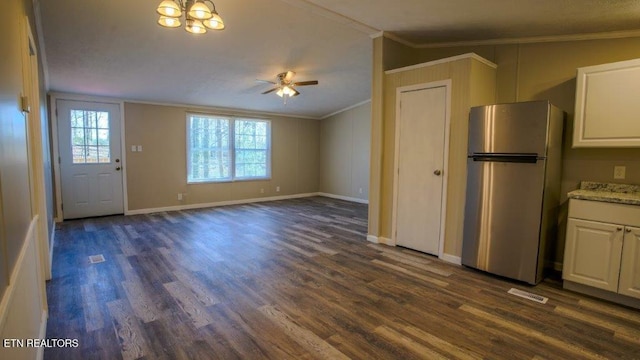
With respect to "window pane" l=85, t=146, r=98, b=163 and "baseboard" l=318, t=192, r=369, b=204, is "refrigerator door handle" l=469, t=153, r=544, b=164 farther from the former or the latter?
"window pane" l=85, t=146, r=98, b=163

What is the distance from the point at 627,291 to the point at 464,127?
6.28 feet

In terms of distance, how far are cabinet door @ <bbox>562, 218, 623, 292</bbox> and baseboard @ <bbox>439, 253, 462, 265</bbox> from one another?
92 cm

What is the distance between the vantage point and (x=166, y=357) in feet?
6.22

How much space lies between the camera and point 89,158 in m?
5.64

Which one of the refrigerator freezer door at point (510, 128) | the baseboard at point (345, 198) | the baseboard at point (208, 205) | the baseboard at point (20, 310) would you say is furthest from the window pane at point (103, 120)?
the refrigerator freezer door at point (510, 128)

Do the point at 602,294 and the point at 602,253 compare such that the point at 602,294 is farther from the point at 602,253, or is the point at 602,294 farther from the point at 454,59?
the point at 454,59

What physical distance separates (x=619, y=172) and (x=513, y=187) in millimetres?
1015

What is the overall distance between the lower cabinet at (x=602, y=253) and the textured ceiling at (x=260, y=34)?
5.85ft

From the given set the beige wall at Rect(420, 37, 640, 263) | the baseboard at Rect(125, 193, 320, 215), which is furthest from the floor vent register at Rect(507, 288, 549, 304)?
the baseboard at Rect(125, 193, 320, 215)

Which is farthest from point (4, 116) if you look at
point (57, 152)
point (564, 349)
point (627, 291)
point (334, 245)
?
point (57, 152)

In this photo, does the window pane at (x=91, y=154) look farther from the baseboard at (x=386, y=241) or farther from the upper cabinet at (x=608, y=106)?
the upper cabinet at (x=608, y=106)

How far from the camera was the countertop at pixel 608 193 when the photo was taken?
8.43 feet

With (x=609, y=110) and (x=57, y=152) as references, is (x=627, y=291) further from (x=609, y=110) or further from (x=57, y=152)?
(x=57, y=152)

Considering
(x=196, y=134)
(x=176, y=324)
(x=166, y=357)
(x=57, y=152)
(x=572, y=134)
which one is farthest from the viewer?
(x=196, y=134)
